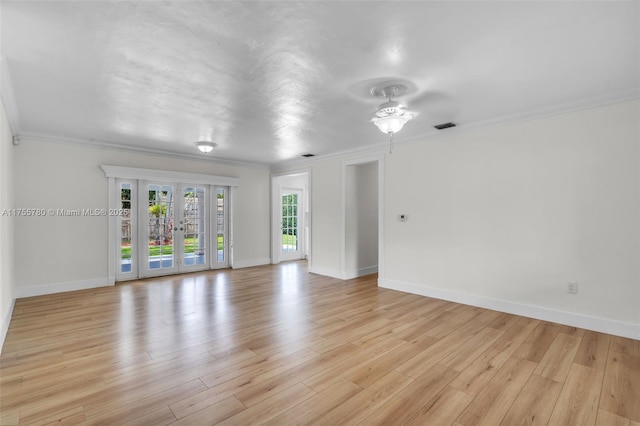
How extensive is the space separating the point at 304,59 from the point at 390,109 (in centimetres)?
106

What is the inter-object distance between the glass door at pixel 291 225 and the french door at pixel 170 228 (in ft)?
5.32

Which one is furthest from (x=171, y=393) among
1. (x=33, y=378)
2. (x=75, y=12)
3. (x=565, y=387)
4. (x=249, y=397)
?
(x=565, y=387)

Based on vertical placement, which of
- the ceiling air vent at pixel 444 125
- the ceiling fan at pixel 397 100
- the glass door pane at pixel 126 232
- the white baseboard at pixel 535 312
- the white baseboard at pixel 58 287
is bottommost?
the white baseboard at pixel 535 312

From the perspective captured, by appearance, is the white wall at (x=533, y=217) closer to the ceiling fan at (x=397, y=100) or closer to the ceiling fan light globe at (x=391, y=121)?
the ceiling fan at (x=397, y=100)

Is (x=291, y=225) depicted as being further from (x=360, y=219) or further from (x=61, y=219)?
(x=61, y=219)

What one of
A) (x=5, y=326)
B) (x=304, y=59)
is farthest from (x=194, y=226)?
(x=304, y=59)

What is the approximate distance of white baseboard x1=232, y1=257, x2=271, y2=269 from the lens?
6994 millimetres

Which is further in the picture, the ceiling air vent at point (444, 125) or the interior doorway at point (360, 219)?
the interior doorway at point (360, 219)

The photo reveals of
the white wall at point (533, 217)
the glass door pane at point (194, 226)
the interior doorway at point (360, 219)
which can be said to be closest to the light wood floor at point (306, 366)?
the white wall at point (533, 217)

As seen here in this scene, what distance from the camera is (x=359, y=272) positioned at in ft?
20.1

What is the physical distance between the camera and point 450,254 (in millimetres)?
4434

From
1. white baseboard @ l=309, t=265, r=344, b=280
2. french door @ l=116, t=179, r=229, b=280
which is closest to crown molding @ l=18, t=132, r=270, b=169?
french door @ l=116, t=179, r=229, b=280

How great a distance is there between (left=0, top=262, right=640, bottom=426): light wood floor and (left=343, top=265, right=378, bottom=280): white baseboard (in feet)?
5.76

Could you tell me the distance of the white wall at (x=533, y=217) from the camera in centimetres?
315
